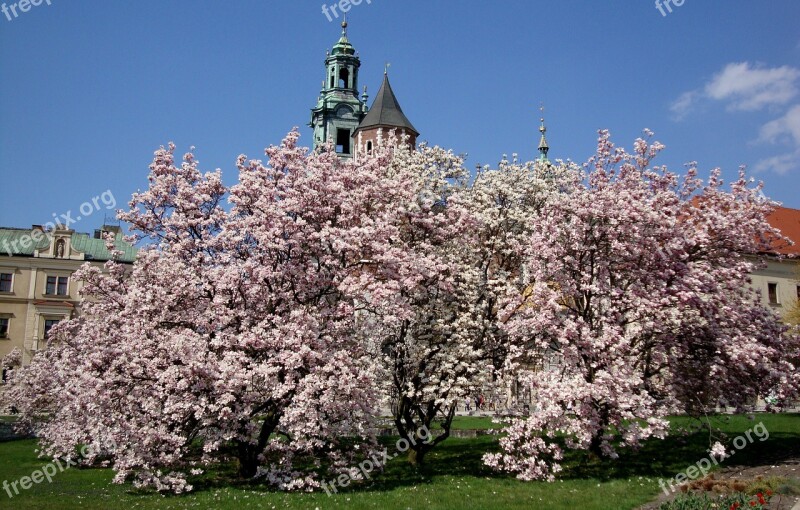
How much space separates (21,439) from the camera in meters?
36.2

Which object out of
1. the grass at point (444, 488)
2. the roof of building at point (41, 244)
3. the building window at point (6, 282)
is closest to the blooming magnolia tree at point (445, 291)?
the grass at point (444, 488)

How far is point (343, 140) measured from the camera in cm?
8212

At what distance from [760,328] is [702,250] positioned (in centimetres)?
301

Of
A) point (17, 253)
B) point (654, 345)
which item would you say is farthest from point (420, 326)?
A: point (17, 253)

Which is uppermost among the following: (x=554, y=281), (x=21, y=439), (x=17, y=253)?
(x=17, y=253)

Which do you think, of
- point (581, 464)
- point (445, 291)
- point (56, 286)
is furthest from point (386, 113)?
point (581, 464)

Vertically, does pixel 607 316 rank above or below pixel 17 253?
below

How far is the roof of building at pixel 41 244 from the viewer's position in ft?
218

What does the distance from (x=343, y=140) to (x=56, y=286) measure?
35733 mm

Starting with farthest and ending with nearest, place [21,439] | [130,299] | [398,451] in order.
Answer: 1. [21,439]
2. [398,451]
3. [130,299]

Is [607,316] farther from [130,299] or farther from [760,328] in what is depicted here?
[130,299]

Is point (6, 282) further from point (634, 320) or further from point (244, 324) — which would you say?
point (634, 320)

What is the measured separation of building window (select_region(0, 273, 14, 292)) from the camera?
6556 centimetres

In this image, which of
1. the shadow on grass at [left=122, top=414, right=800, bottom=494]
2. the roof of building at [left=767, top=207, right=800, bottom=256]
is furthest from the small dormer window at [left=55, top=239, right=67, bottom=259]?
the roof of building at [left=767, top=207, right=800, bottom=256]
